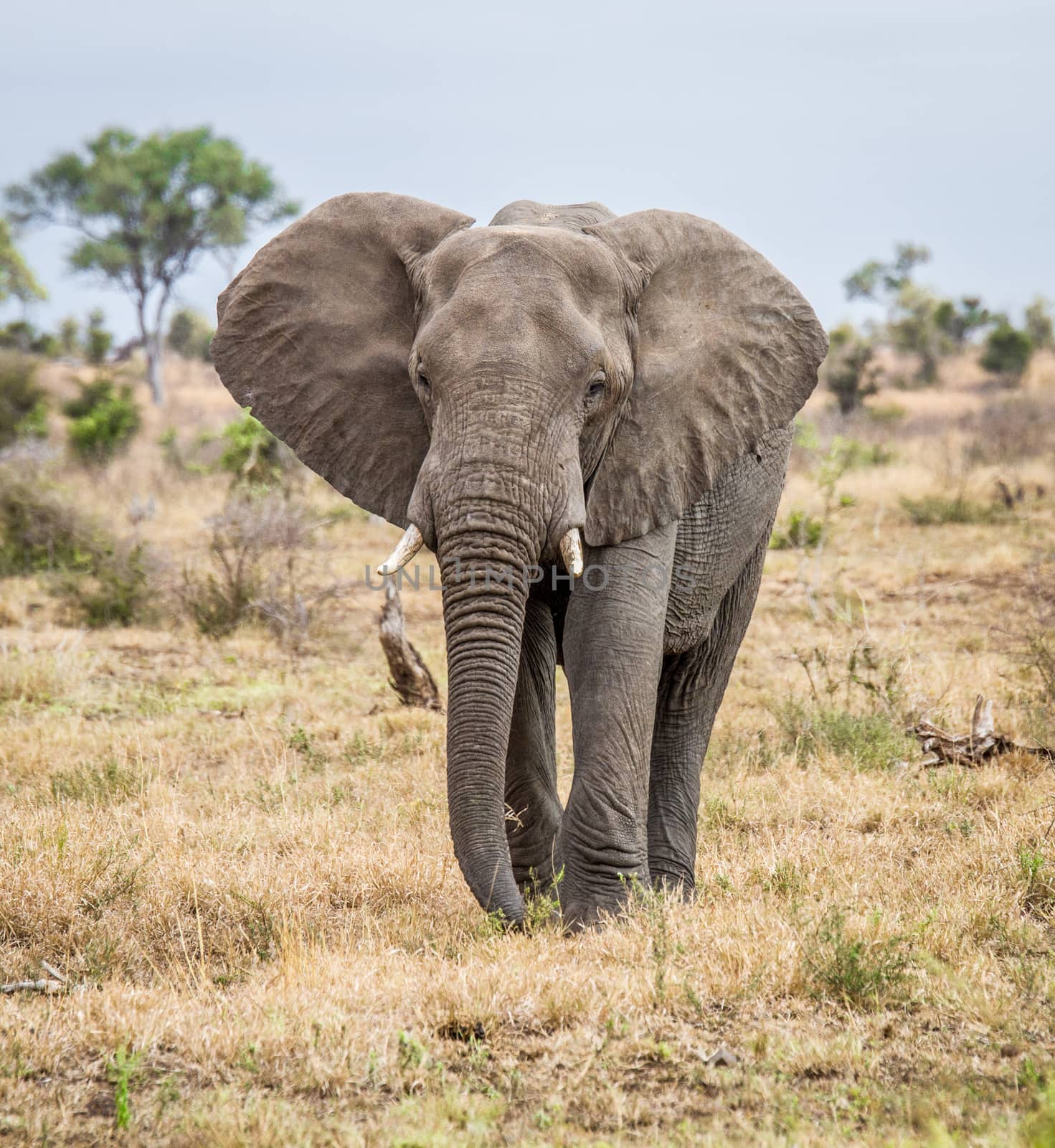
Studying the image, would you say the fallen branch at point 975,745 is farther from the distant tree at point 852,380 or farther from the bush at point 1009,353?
the bush at point 1009,353

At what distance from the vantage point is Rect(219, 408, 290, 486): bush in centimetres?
1506

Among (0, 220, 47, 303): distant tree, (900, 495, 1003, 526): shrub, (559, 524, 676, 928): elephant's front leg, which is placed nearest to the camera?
(559, 524, 676, 928): elephant's front leg

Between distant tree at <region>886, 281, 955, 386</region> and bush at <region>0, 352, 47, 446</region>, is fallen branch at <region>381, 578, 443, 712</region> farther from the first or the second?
distant tree at <region>886, 281, 955, 386</region>

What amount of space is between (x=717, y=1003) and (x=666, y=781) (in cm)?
207

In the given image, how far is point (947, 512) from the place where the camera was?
16.2 m

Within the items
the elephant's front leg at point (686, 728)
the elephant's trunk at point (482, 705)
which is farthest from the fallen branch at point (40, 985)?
the elephant's front leg at point (686, 728)

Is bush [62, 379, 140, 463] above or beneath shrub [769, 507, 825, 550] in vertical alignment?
above

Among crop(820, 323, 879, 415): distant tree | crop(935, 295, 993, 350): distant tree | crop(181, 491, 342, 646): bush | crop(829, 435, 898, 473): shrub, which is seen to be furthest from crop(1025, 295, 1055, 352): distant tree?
crop(181, 491, 342, 646): bush

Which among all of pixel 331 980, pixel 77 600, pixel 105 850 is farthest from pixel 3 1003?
pixel 77 600

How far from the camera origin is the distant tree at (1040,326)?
162 feet

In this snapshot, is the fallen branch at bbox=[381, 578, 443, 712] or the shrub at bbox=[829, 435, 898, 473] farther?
the shrub at bbox=[829, 435, 898, 473]

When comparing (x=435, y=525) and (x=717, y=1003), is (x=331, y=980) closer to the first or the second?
(x=717, y=1003)

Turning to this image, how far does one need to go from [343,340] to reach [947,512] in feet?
40.1

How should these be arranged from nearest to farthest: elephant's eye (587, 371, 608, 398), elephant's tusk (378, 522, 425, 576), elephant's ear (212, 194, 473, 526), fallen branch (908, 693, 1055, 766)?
elephant's tusk (378, 522, 425, 576) → elephant's eye (587, 371, 608, 398) → elephant's ear (212, 194, 473, 526) → fallen branch (908, 693, 1055, 766)
